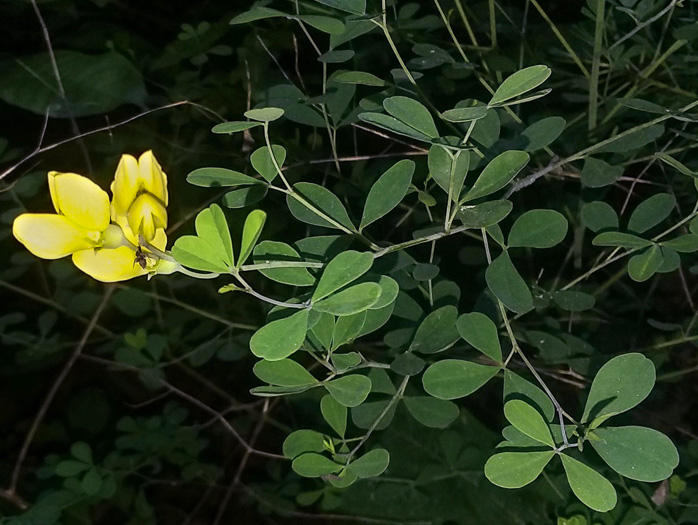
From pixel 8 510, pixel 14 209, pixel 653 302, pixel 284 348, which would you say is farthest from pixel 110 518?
pixel 653 302

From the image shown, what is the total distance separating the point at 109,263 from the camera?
1.49ft

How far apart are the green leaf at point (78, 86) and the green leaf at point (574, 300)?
1.02m

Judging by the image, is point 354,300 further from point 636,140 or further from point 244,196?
point 636,140

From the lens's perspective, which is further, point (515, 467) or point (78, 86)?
point (78, 86)

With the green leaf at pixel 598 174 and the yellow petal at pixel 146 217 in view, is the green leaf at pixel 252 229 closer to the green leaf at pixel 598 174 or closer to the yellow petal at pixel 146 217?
the yellow petal at pixel 146 217

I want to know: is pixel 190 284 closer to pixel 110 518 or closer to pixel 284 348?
pixel 110 518

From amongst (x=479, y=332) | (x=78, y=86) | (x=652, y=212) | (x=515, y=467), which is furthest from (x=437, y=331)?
(x=78, y=86)

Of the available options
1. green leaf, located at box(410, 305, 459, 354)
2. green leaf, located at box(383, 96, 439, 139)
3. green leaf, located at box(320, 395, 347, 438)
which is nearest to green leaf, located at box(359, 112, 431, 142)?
green leaf, located at box(383, 96, 439, 139)

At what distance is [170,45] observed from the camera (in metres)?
1.41

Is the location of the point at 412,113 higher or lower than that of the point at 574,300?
higher

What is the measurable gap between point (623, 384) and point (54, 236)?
44 centimetres

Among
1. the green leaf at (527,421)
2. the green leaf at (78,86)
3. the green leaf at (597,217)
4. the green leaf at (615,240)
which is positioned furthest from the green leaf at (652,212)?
the green leaf at (78,86)

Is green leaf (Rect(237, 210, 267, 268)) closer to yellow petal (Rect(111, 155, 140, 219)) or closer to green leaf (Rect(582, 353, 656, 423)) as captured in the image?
yellow petal (Rect(111, 155, 140, 219))

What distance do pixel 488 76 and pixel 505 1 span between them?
0.44 meters
